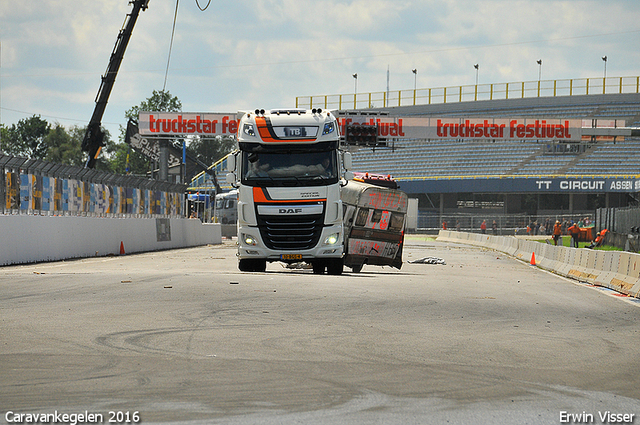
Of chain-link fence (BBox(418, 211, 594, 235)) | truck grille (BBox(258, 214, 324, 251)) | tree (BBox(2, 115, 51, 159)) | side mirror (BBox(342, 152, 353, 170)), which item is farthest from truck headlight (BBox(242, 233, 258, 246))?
tree (BBox(2, 115, 51, 159))

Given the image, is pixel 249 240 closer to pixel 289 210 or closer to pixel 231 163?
pixel 289 210

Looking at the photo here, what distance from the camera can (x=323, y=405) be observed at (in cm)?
562

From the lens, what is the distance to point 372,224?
851 inches

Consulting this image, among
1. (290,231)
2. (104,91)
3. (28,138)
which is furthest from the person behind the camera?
(28,138)

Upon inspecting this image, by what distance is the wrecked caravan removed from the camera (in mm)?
21391

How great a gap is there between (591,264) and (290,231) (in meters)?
9.11

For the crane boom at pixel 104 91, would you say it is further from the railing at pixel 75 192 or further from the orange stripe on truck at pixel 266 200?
the orange stripe on truck at pixel 266 200

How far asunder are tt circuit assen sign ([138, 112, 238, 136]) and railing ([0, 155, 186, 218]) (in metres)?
15.1

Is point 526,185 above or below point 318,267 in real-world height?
above

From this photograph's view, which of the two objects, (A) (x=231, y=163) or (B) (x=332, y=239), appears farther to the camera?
(B) (x=332, y=239)

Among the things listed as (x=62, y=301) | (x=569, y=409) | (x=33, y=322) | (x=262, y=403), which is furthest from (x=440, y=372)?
(x=62, y=301)

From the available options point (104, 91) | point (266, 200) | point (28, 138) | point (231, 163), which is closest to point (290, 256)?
point (266, 200)

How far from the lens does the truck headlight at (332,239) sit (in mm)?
17109

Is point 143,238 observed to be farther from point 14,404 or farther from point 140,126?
point 14,404
